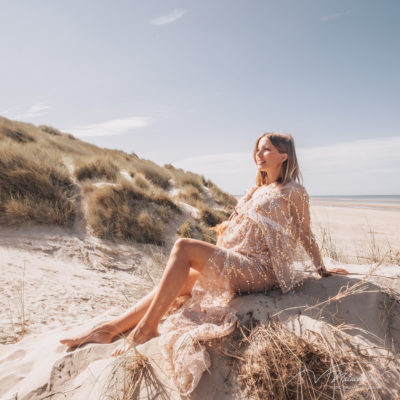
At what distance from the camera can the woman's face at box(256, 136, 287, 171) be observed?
2.88 metres

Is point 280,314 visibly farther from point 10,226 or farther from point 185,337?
point 10,226

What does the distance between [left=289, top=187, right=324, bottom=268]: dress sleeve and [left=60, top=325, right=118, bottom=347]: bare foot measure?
185 cm

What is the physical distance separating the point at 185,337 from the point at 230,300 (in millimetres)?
591

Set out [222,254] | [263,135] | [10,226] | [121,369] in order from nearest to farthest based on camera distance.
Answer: [121,369] → [222,254] → [263,135] → [10,226]

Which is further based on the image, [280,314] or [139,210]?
[139,210]

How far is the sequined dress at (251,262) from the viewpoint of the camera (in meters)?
2.14

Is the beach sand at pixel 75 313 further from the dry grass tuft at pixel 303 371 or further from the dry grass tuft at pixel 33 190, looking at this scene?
the dry grass tuft at pixel 33 190

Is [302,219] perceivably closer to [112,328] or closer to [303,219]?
[303,219]

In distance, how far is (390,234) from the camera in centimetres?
1004

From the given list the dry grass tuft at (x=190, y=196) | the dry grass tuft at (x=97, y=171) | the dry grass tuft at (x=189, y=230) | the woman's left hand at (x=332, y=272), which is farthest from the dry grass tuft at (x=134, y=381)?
the dry grass tuft at (x=190, y=196)

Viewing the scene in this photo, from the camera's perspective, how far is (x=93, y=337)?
8.00 feet

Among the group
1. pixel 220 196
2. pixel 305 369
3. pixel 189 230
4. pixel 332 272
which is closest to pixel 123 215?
pixel 189 230

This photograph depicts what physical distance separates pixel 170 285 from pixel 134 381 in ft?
2.17

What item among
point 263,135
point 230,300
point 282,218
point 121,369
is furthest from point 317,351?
point 263,135
